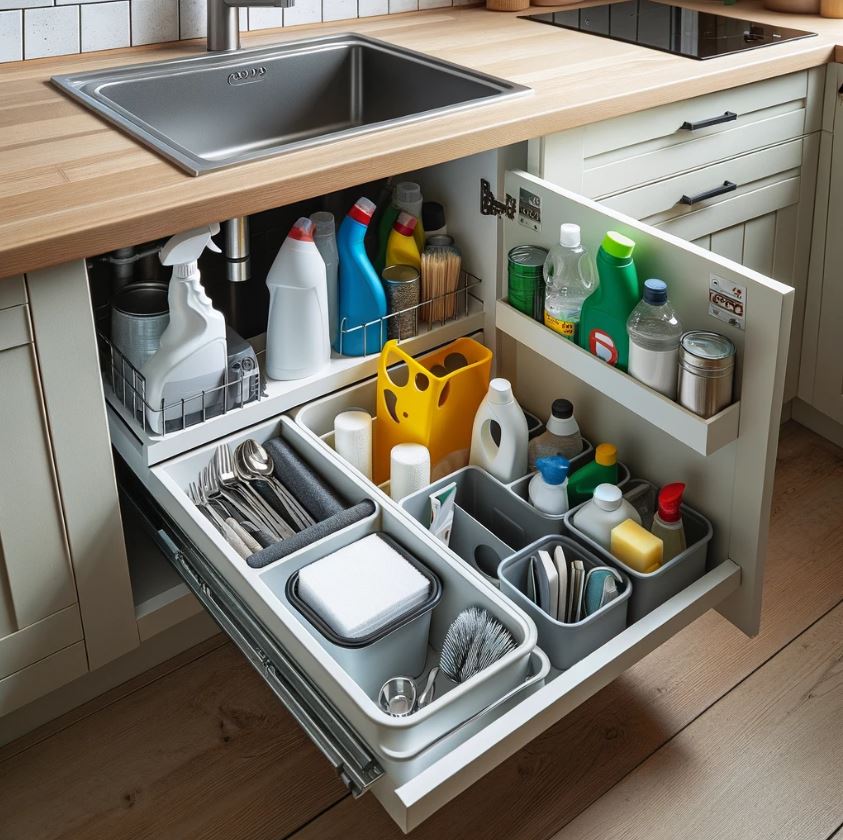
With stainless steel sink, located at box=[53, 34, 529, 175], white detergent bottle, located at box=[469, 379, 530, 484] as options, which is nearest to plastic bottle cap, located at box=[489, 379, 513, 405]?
white detergent bottle, located at box=[469, 379, 530, 484]

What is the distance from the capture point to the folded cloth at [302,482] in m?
1.48

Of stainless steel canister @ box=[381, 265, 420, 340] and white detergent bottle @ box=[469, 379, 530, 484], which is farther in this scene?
stainless steel canister @ box=[381, 265, 420, 340]

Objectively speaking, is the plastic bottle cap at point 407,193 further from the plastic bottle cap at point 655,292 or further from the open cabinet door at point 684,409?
the plastic bottle cap at point 655,292

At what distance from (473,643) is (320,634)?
0.68ft

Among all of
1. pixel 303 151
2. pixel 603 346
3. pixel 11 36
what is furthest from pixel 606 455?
pixel 11 36

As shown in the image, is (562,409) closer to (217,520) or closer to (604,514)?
(604,514)

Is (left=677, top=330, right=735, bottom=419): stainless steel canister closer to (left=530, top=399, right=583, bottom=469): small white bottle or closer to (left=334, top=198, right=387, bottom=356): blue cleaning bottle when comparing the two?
(left=530, top=399, right=583, bottom=469): small white bottle

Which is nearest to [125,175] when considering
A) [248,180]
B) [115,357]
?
[248,180]

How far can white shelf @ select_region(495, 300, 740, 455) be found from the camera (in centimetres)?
135

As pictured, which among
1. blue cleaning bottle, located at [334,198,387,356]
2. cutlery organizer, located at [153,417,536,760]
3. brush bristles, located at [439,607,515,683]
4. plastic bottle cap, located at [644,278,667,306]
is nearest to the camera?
cutlery organizer, located at [153,417,536,760]

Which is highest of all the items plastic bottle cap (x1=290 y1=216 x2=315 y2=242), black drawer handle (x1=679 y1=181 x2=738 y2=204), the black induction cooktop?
the black induction cooktop

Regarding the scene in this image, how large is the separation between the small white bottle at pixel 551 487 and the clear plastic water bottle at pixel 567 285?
0.67ft

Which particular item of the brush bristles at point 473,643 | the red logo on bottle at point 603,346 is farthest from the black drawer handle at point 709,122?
the brush bristles at point 473,643

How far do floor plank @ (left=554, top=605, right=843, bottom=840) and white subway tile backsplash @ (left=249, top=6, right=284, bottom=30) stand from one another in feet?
5.10
